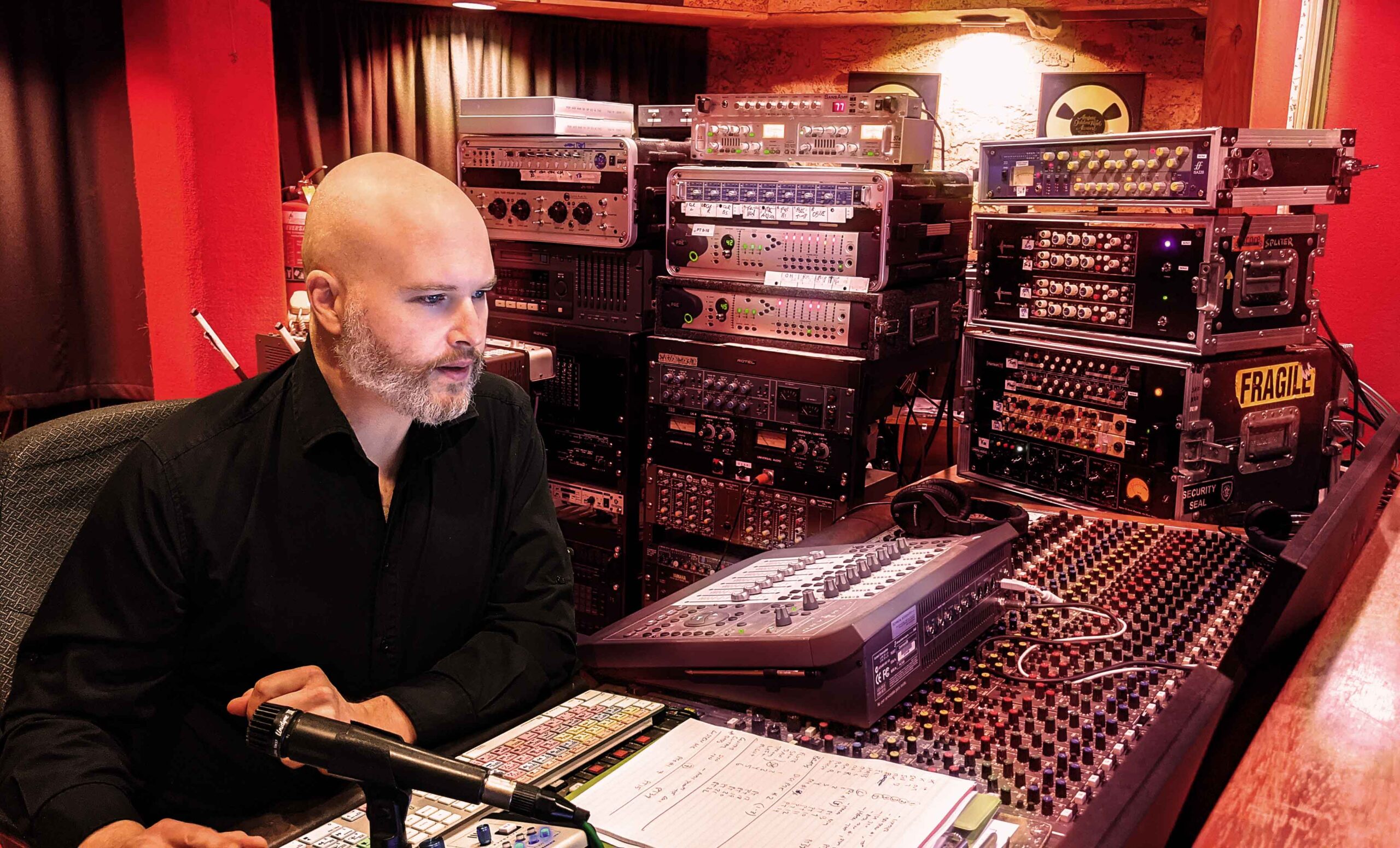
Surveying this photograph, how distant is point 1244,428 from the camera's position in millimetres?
2674

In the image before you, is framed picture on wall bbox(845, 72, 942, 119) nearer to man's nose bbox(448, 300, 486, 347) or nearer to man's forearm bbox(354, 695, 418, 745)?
man's nose bbox(448, 300, 486, 347)

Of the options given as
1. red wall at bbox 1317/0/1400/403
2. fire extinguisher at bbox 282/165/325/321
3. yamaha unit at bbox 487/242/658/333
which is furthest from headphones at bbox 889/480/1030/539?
fire extinguisher at bbox 282/165/325/321

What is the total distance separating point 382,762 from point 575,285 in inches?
111

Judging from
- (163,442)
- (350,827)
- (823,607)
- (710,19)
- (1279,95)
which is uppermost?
(710,19)

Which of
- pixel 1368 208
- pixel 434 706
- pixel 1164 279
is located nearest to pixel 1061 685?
pixel 434 706

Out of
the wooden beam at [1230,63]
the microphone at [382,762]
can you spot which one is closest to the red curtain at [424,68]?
the wooden beam at [1230,63]

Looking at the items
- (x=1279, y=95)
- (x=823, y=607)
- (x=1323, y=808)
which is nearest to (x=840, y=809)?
(x=823, y=607)

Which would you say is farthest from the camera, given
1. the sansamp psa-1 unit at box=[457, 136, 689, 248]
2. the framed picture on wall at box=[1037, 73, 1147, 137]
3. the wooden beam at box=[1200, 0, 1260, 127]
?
the framed picture on wall at box=[1037, 73, 1147, 137]

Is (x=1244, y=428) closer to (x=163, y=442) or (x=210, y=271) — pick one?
(x=163, y=442)

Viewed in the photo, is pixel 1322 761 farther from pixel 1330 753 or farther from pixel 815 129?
pixel 815 129

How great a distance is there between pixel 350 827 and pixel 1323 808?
1.02 metres

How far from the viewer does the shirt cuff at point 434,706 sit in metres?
1.44

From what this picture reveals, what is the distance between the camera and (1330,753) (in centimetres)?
127

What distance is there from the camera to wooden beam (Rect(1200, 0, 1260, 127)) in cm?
385
